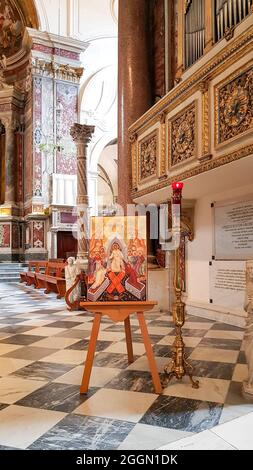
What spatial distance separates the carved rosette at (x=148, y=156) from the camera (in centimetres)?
518

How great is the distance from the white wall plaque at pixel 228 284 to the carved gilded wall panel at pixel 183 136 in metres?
1.49

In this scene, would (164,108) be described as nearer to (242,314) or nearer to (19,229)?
(242,314)

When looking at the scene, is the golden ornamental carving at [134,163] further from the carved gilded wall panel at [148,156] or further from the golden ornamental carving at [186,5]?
the golden ornamental carving at [186,5]

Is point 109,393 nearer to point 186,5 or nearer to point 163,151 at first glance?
point 163,151

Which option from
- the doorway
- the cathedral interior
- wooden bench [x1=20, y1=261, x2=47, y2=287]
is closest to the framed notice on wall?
the cathedral interior

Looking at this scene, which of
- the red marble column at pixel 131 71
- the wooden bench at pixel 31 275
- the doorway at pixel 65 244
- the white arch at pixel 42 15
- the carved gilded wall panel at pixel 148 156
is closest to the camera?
the carved gilded wall panel at pixel 148 156

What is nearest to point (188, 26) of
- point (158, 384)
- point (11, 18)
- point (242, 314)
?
point (242, 314)

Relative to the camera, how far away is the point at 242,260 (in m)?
4.82

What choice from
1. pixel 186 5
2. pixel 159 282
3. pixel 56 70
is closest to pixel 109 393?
pixel 159 282

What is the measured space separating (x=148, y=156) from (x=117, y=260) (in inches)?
118

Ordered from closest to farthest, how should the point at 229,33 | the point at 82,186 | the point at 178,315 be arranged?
the point at 178,315 → the point at 229,33 → the point at 82,186

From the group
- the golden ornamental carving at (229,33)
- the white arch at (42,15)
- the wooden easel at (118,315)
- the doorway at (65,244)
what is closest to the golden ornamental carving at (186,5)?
the golden ornamental carving at (229,33)

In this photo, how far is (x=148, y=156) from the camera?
5414 millimetres
